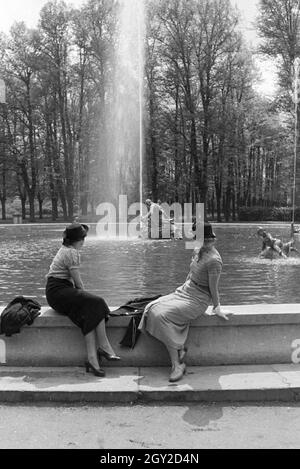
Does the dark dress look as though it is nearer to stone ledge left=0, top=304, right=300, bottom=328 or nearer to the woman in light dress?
stone ledge left=0, top=304, right=300, bottom=328

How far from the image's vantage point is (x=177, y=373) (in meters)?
4.96

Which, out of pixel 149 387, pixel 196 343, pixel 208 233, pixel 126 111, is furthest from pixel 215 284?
pixel 126 111

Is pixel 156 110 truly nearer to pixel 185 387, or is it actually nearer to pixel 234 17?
pixel 234 17

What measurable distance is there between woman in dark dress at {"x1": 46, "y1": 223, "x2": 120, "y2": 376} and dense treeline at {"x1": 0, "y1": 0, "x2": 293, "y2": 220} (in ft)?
123

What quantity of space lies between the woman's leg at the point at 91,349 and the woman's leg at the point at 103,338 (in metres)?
0.06

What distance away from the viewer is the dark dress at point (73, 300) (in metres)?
5.09

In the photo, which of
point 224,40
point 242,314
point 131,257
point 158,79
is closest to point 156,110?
point 158,79

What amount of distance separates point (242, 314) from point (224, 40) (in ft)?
130

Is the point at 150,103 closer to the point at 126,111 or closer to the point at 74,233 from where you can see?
the point at 126,111

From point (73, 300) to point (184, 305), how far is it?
1.03 meters

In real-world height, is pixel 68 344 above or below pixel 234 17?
below

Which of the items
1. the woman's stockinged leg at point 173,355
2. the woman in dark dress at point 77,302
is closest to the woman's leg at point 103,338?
the woman in dark dress at point 77,302

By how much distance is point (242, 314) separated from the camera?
528cm
